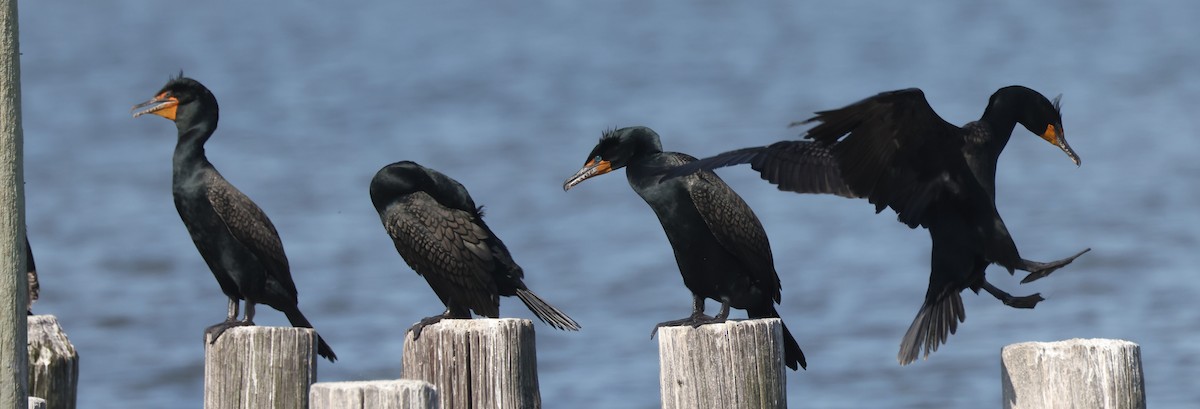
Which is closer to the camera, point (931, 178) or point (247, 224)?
point (931, 178)

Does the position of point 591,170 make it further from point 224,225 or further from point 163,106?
point 163,106

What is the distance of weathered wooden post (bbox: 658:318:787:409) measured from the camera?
4781mm

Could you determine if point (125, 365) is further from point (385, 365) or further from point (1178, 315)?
point (1178, 315)

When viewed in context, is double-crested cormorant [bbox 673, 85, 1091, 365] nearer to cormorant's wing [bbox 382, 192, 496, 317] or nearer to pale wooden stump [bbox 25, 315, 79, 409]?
cormorant's wing [bbox 382, 192, 496, 317]

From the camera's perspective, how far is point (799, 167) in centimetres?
566

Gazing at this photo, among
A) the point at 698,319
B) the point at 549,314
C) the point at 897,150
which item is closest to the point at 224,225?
the point at 549,314

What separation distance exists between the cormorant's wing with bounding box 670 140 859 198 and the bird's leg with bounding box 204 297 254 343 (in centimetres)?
162

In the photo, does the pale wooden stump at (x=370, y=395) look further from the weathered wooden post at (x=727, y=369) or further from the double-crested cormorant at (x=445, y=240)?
the double-crested cormorant at (x=445, y=240)

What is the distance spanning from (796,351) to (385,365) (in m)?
5.09

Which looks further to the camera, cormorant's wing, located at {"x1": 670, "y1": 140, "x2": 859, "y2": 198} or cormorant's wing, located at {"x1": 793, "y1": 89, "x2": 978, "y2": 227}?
cormorant's wing, located at {"x1": 670, "y1": 140, "x2": 859, "y2": 198}

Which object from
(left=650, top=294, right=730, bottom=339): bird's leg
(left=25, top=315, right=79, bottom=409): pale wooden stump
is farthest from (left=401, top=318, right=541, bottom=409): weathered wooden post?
(left=25, top=315, right=79, bottom=409): pale wooden stump

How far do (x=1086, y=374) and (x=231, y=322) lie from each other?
2499 mm

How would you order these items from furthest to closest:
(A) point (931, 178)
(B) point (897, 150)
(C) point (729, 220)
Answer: (C) point (729, 220), (A) point (931, 178), (B) point (897, 150)

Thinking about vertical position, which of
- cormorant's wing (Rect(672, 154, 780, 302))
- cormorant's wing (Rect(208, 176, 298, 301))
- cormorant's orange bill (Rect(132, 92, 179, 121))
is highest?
cormorant's orange bill (Rect(132, 92, 179, 121))
